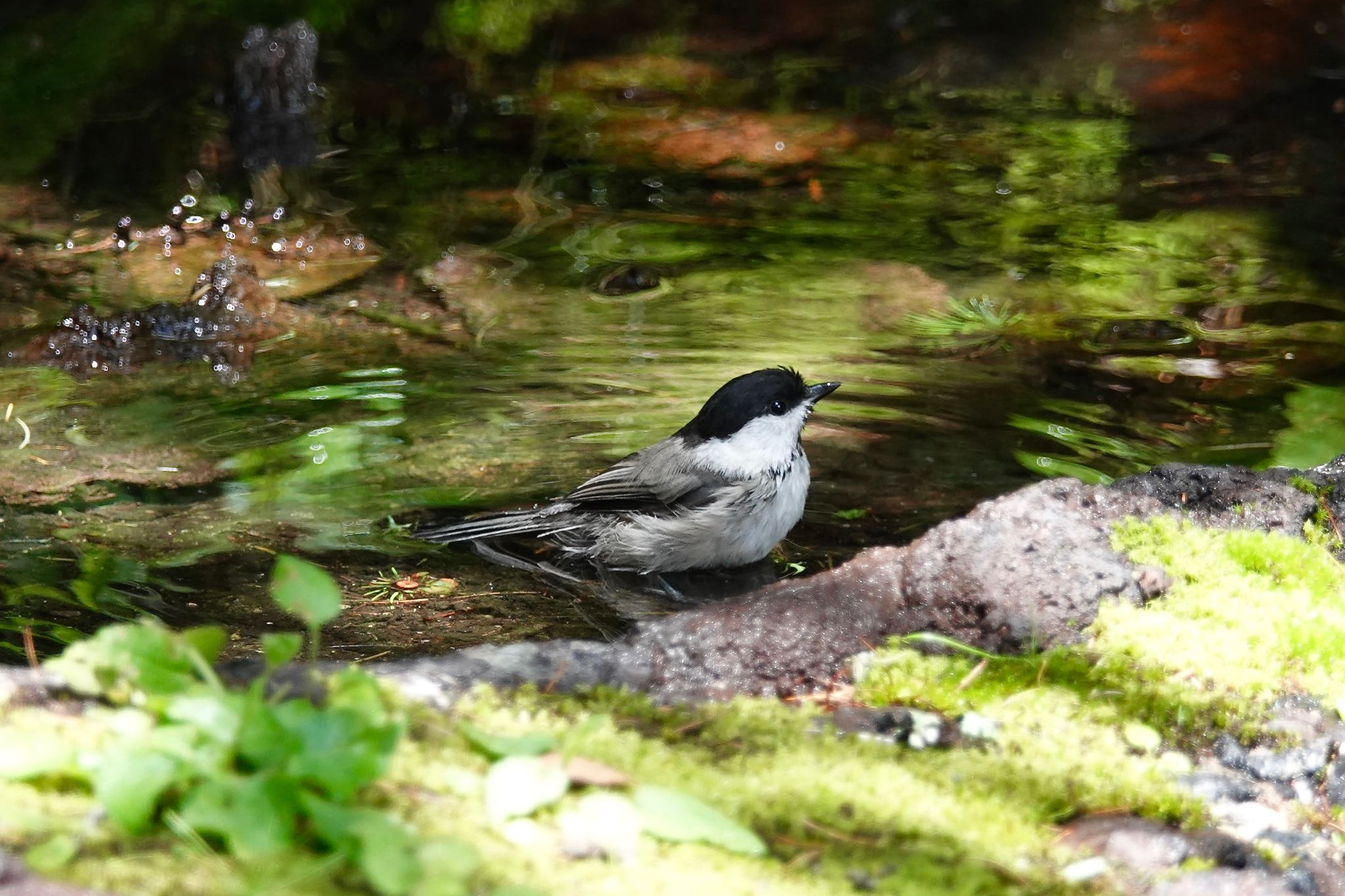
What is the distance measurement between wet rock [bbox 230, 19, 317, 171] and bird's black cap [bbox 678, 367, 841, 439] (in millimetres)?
6932

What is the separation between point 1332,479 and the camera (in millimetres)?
4070

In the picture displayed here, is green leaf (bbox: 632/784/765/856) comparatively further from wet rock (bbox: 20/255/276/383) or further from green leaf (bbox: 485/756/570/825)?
wet rock (bbox: 20/255/276/383)

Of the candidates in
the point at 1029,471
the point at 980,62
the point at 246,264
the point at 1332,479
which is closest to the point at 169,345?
the point at 246,264

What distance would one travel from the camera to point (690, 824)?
7.86ft

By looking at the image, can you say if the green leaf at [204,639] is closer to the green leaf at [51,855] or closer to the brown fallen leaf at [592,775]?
the green leaf at [51,855]

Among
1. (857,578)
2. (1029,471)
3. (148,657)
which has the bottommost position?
(1029,471)

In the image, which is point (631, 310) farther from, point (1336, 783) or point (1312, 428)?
point (1336, 783)

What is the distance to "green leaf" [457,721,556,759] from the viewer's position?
252cm

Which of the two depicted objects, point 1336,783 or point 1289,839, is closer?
point 1289,839

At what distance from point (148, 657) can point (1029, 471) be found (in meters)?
4.03

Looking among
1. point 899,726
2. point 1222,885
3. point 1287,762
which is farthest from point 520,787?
point 1287,762

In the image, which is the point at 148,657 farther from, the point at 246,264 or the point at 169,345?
the point at 246,264

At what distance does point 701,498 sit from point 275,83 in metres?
7.84

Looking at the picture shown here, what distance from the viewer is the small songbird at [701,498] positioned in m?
5.14
